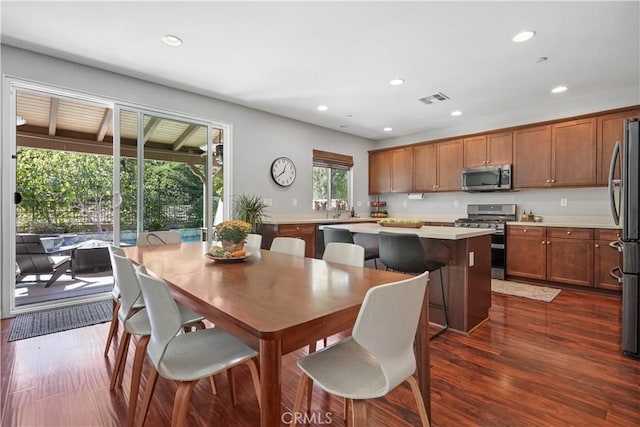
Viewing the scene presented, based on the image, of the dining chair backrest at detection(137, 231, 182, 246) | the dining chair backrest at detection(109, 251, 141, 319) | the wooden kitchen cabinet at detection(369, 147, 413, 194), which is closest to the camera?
the dining chair backrest at detection(109, 251, 141, 319)

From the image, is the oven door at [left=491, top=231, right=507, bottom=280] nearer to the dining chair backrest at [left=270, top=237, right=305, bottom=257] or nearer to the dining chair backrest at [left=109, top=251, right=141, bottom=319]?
the dining chair backrest at [left=270, top=237, right=305, bottom=257]

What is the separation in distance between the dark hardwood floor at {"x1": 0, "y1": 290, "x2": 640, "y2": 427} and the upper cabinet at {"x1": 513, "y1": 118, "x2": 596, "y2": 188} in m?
2.26

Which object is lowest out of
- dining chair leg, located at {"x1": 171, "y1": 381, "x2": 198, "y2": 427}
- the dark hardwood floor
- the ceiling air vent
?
the dark hardwood floor

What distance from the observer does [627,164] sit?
89.7 inches

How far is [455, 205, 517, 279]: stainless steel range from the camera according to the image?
4.53m

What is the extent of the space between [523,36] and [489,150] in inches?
101

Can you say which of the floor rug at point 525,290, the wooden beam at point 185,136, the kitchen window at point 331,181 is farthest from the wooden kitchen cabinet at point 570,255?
the wooden beam at point 185,136

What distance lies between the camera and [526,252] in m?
4.31

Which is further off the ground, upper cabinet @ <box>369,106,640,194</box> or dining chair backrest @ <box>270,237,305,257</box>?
upper cabinet @ <box>369,106,640,194</box>

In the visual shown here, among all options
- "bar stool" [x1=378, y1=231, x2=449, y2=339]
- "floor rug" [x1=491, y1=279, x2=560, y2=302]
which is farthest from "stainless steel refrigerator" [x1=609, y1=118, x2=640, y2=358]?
"floor rug" [x1=491, y1=279, x2=560, y2=302]

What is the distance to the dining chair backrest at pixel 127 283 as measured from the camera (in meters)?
1.58

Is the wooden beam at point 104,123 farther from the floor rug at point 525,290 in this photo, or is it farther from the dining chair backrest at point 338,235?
the floor rug at point 525,290

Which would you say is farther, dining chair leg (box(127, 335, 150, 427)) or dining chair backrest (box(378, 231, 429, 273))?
dining chair backrest (box(378, 231, 429, 273))

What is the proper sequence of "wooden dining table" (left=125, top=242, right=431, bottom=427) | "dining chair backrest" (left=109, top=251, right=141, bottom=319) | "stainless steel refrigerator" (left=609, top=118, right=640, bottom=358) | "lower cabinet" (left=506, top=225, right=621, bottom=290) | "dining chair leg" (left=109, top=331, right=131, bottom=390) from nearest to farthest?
"wooden dining table" (left=125, top=242, right=431, bottom=427) → "dining chair backrest" (left=109, top=251, right=141, bottom=319) → "dining chair leg" (left=109, top=331, right=131, bottom=390) → "stainless steel refrigerator" (left=609, top=118, right=640, bottom=358) → "lower cabinet" (left=506, top=225, right=621, bottom=290)
